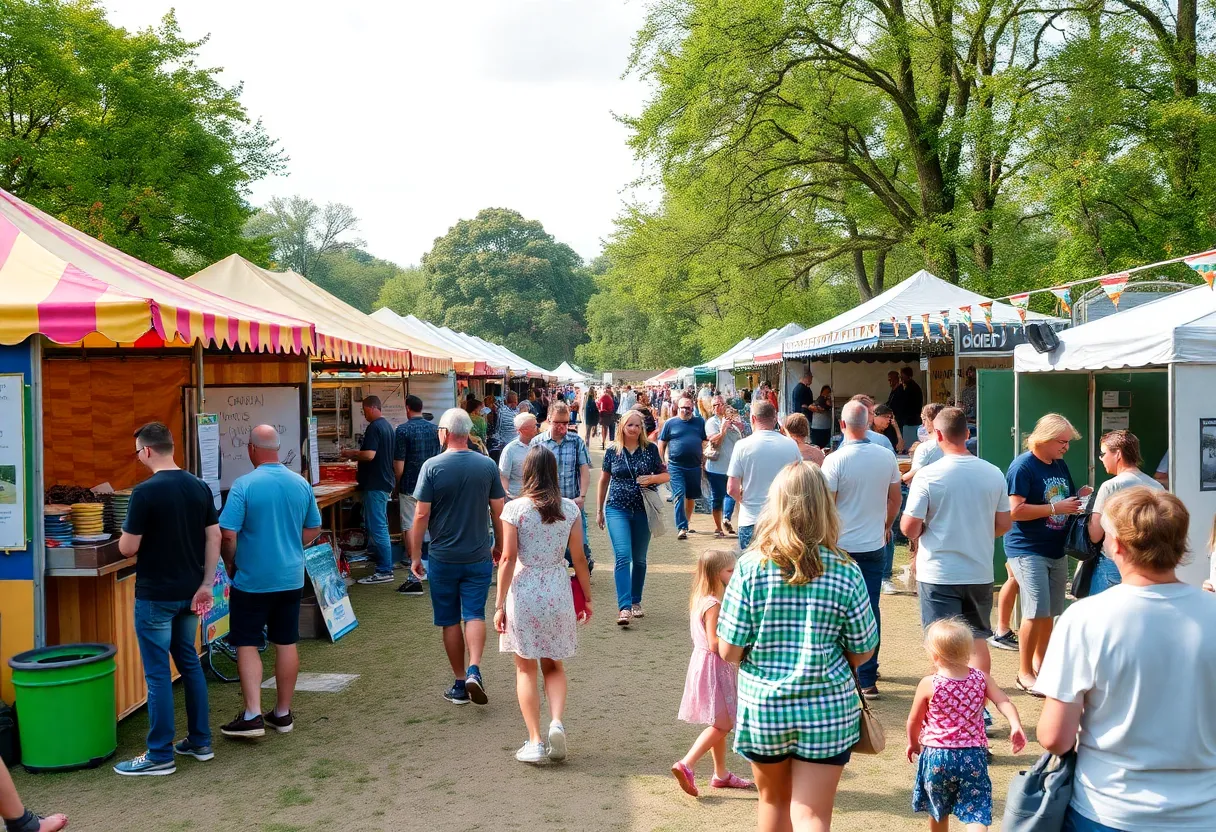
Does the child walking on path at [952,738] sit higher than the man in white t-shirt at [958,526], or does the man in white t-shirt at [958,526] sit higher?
the man in white t-shirt at [958,526]

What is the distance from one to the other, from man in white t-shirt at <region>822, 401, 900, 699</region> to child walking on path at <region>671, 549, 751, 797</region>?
1.60m

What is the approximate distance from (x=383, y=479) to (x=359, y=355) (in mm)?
1340

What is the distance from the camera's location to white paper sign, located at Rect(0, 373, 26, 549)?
522 cm

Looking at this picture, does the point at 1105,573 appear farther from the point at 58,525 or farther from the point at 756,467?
the point at 58,525

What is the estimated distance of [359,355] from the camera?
942cm

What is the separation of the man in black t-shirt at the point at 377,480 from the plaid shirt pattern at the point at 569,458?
2500 mm

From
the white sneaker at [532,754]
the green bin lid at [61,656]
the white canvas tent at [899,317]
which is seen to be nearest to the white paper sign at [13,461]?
the green bin lid at [61,656]

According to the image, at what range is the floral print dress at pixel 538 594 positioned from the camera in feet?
16.3

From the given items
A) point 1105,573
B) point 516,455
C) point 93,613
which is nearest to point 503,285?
point 516,455

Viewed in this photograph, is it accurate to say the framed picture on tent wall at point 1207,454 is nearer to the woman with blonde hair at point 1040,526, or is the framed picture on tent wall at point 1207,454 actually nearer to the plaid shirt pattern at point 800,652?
the woman with blonde hair at point 1040,526

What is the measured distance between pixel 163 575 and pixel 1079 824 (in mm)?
4244

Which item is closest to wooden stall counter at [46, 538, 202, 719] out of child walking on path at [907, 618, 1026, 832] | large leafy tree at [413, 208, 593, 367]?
child walking on path at [907, 618, 1026, 832]

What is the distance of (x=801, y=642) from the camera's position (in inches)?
117

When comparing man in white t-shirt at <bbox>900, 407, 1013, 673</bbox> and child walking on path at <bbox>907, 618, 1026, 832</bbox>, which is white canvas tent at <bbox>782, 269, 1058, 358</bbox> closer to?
man in white t-shirt at <bbox>900, 407, 1013, 673</bbox>
